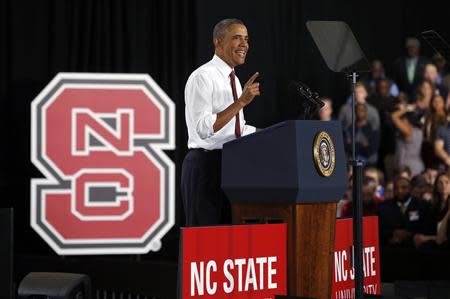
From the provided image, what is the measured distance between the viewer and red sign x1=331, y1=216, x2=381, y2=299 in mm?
3152

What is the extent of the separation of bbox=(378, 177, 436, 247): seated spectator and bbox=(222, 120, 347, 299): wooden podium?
9.75 feet

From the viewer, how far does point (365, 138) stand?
6066mm

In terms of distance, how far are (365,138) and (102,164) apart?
6.19ft

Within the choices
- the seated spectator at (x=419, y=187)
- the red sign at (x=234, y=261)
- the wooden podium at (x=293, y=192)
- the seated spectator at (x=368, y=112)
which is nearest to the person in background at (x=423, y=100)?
the seated spectator at (x=368, y=112)

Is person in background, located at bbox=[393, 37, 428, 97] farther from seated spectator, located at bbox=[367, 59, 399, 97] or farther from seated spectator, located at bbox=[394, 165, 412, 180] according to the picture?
seated spectator, located at bbox=[394, 165, 412, 180]

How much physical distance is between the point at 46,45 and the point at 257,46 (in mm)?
1426

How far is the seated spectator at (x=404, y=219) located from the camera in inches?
225

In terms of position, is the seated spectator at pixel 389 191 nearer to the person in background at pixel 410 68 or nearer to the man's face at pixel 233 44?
the person in background at pixel 410 68

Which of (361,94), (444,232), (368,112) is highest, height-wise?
(361,94)

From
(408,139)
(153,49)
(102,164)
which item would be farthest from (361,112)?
(102,164)

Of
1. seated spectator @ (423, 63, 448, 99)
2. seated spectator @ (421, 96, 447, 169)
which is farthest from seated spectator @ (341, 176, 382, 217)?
seated spectator @ (423, 63, 448, 99)

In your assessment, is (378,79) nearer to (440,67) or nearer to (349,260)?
(440,67)

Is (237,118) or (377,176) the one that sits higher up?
(237,118)

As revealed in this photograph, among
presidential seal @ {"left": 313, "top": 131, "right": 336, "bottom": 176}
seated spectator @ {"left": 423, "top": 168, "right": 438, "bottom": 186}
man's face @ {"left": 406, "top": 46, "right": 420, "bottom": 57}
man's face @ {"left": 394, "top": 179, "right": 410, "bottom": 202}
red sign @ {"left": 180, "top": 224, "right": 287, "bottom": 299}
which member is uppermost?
man's face @ {"left": 406, "top": 46, "right": 420, "bottom": 57}
